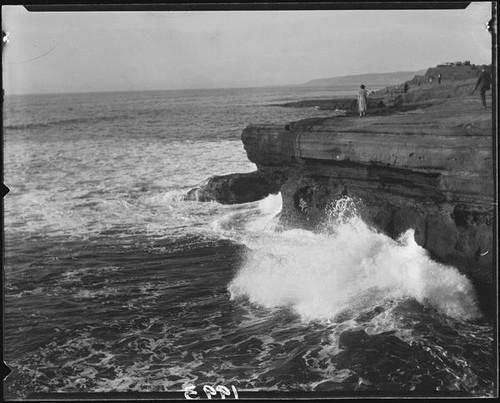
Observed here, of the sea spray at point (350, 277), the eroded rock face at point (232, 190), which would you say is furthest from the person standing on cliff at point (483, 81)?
the eroded rock face at point (232, 190)

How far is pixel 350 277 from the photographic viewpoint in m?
11.2

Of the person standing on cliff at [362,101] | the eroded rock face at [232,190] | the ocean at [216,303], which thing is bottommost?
the ocean at [216,303]

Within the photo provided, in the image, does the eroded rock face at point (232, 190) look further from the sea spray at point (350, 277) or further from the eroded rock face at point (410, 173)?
the sea spray at point (350, 277)

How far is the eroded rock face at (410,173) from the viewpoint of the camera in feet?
34.0

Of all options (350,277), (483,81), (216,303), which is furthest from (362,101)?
(216,303)

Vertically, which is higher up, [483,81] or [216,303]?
[483,81]

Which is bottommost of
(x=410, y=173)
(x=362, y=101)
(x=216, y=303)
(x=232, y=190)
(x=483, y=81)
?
(x=216, y=303)

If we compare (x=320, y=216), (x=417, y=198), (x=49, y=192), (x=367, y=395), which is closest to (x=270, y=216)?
(x=320, y=216)

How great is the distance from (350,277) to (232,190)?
23.2 feet

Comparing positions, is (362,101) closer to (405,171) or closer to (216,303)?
(405,171)

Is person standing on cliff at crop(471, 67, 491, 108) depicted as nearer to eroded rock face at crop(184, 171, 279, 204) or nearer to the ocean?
the ocean

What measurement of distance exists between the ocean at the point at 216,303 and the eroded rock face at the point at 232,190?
0.40 m

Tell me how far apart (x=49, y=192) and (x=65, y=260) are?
3836mm

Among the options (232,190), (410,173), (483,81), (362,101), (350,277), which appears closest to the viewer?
(483,81)
